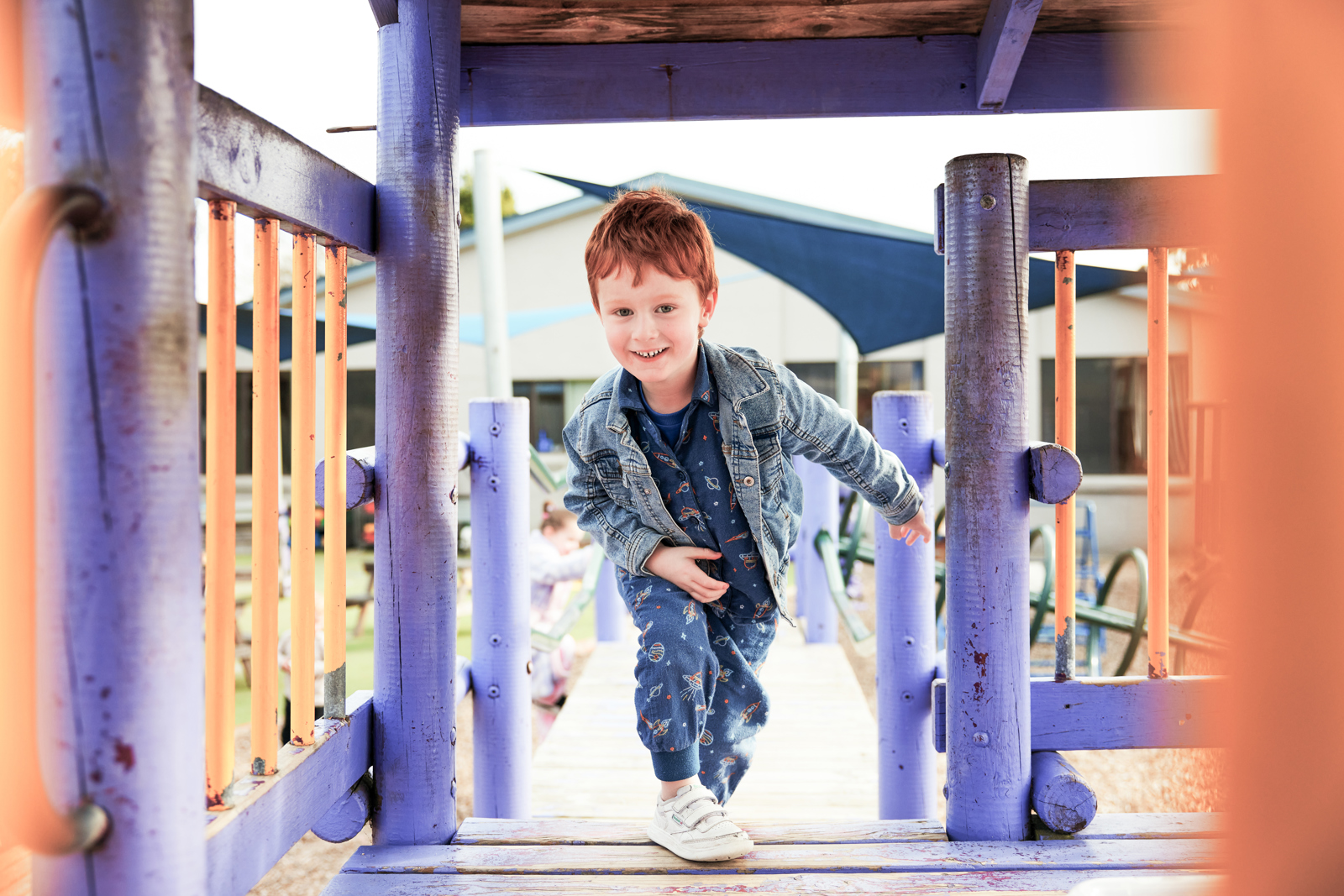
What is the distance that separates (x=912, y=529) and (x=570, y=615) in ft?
6.19

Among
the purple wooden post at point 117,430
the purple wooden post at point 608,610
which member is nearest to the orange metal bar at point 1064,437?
the purple wooden post at point 117,430

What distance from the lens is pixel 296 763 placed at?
1.13 m

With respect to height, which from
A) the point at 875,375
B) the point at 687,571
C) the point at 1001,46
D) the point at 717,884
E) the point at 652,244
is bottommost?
the point at 717,884

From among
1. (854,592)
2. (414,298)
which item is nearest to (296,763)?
(414,298)

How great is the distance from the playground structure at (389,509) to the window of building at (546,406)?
976 cm

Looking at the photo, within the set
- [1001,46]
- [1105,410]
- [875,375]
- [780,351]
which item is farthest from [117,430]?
[1105,410]

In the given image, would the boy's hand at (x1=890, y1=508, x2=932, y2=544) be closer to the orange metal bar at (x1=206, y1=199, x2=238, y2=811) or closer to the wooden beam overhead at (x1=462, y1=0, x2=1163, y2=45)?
the wooden beam overhead at (x1=462, y1=0, x2=1163, y2=45)

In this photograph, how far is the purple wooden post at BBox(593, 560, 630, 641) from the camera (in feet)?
13.9

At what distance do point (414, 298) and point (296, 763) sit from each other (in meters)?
0.70

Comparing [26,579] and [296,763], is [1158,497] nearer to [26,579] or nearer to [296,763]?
[296,763]

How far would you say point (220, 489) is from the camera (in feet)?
2.98

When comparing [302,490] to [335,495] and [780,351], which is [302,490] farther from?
[780,351]

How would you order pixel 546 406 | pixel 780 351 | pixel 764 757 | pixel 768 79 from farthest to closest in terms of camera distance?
pixel 546 406, pixel 780 351, pixel 764 757, pixel 768 79

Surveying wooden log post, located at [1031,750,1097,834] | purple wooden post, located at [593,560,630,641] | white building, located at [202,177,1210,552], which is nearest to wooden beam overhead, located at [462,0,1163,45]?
wooden log post, located at [1031,750,1097,834]
